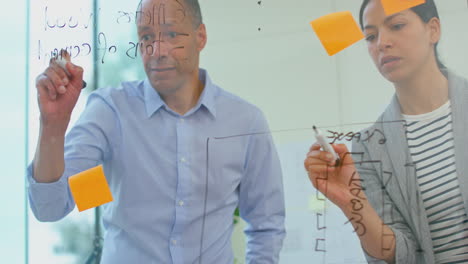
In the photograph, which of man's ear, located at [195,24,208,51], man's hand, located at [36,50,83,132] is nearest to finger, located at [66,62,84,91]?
man's hand, located at [36,50,83,132]

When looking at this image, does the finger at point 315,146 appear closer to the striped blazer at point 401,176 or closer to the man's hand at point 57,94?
the striped blazer at point 401,176

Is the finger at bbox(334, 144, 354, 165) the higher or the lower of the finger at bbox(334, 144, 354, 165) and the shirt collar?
the lower

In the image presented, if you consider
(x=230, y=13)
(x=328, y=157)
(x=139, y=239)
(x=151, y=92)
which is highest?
(x=230, y=13)

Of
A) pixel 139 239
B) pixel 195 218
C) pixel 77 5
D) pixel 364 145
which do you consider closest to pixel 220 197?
pixel 195 218

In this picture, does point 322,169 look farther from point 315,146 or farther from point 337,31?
point 337,31

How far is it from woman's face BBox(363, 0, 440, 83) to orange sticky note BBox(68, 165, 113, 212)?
552 millimetres

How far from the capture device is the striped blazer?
0.82 metres

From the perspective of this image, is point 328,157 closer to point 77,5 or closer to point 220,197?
point 220,197

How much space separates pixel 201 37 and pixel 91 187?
36cm

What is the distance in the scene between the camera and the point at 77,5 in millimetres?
1025

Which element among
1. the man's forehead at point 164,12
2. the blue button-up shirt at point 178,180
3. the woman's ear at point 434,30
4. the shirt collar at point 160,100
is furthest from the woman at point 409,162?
the man's forehead at point 164,12

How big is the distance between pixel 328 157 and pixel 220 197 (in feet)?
0.68

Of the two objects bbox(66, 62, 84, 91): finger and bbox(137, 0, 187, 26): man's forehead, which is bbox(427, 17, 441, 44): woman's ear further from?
bbox(66, 62, 84, 91): finger

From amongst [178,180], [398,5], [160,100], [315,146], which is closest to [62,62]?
[160,100]
